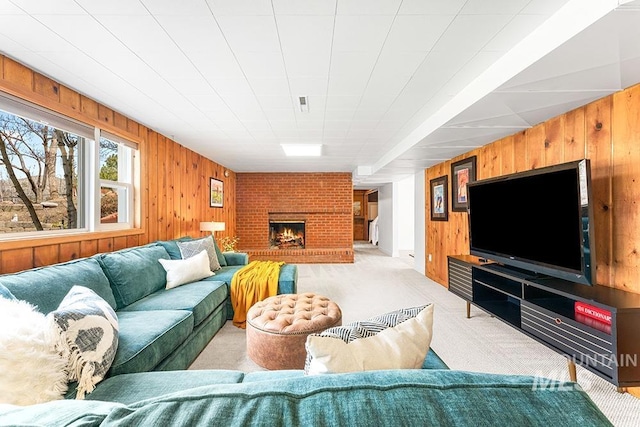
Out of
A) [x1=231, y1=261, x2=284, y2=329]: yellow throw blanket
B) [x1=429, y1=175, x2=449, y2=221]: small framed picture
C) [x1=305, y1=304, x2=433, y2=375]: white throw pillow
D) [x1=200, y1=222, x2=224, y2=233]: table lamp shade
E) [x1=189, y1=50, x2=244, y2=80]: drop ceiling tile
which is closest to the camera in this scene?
[x1=305, y1=304, x2=433, y2=375]: white throw pillow

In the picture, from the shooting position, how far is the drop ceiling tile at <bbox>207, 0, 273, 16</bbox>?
1.50 m

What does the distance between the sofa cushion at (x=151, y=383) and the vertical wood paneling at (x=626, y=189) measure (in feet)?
8.47

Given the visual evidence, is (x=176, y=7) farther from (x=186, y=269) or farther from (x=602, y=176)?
(x=602, y=176)

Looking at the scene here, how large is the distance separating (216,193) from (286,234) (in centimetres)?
216

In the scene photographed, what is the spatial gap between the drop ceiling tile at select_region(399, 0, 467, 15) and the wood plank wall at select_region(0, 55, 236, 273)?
2.64m

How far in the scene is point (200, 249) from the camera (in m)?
3.50

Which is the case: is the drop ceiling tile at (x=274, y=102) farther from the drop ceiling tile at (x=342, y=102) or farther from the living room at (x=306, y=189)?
the living room at (x=306, y=189)

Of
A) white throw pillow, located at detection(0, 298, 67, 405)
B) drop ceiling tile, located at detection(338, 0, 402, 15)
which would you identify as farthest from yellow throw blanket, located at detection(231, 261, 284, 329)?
drop ceiling tile, located at detection(338, 0, 402, 15)

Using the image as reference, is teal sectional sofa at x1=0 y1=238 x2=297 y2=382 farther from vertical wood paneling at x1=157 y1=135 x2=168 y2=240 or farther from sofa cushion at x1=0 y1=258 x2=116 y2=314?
vertical wood paneling at x1=157 y1=135 x2=168 y2=240

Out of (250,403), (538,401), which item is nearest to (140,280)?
(250,403)

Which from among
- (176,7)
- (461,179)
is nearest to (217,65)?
(176,7)

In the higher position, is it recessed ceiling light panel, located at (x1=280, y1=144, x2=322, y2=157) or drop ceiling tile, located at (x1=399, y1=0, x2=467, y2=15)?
drop ceiling tile, located at (x1=399, y1=0, x2=467, y2=15)

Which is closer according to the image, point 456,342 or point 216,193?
point 456,342

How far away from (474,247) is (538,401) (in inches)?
118
